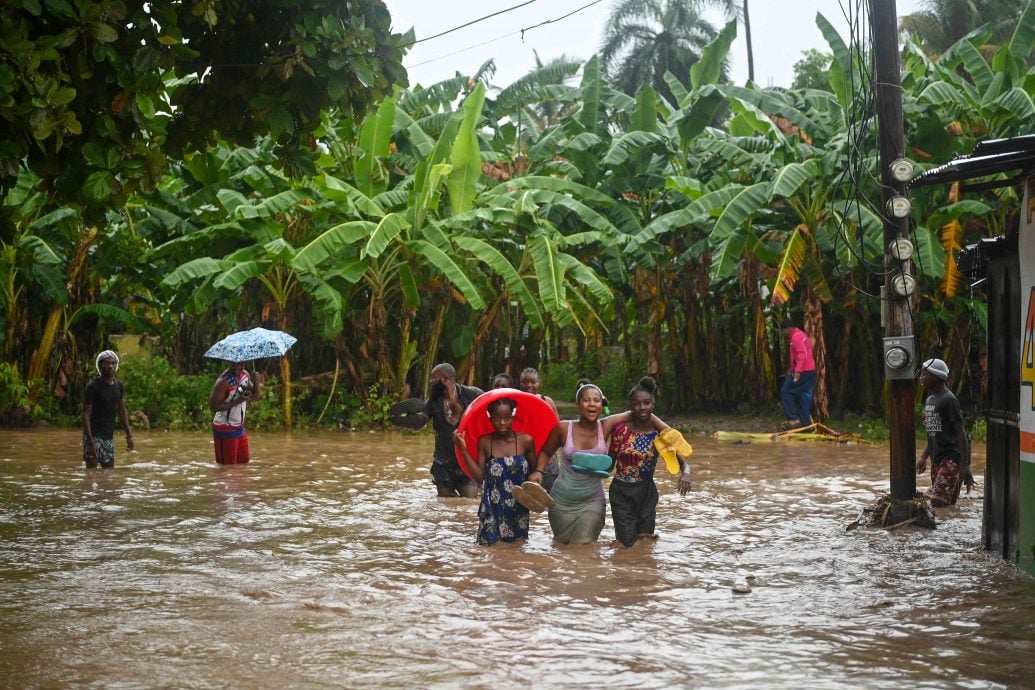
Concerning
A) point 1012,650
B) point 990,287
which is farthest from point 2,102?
point 990,287

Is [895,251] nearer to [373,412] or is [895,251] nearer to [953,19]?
[373,412]

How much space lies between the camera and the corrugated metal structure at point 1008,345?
7609 millimetres

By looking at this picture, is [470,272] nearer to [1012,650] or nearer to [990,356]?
[990,356]

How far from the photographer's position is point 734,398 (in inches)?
892

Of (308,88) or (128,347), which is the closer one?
(308,88)

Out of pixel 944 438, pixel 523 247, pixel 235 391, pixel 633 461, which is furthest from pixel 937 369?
pixel 523 247

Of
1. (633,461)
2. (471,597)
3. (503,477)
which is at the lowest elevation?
(471,597)

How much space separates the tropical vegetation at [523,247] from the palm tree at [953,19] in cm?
1989

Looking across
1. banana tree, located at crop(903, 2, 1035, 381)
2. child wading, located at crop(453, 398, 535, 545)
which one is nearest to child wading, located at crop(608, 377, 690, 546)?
child wading, located at crop(453, 398, 535, 545)

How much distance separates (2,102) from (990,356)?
682 cm

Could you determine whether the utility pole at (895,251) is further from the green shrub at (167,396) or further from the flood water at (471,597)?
the green shrub at (167,396)

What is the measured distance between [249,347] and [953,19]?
1308 inches

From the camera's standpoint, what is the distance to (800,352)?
18266 mm

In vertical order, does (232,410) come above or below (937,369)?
below
